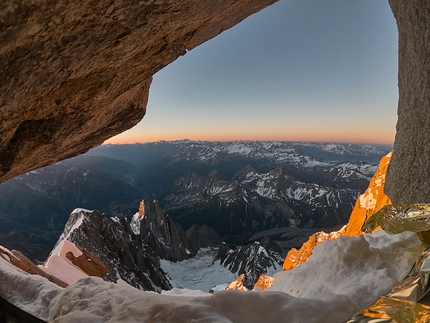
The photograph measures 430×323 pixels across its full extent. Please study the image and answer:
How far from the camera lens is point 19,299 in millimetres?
7352

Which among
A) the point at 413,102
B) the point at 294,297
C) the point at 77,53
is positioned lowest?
the point at 294,297

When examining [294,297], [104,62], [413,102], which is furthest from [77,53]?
[413,102]

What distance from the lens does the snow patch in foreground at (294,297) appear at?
13.2 ft

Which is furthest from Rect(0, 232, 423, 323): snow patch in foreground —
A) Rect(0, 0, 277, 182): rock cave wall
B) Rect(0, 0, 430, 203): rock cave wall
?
Rect(0, 0, 277, 182): rock cave wall

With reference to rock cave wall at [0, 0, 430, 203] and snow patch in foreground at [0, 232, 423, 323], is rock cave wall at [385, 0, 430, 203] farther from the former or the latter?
snow patch in foreground at [0, 232, 423, 323]

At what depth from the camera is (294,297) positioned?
431cm

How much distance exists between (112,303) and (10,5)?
19.8 feet

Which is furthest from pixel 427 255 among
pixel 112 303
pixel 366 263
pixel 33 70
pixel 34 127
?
pixel 34 127

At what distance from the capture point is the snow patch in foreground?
402cm

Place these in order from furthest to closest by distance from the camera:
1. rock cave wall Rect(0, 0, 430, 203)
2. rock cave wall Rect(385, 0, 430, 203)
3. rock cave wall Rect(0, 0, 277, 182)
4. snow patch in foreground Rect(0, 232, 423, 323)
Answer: rock cave wall Rect(385, 0, 430, 203) < rock cave wall Rect(0, 0, 430, 203) < rock cave wall Rect(0, 0, 277, 182) < snow patch in foreground Rect(0, 232, 423, 323)

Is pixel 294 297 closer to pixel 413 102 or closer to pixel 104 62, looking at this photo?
pixel 104 62

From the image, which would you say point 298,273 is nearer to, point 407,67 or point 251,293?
point 251,293

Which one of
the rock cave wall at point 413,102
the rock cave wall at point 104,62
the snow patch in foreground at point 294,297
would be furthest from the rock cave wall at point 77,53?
the snow patch in foreground at point 294,297

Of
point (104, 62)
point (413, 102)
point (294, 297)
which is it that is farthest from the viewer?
point (413, 102)
